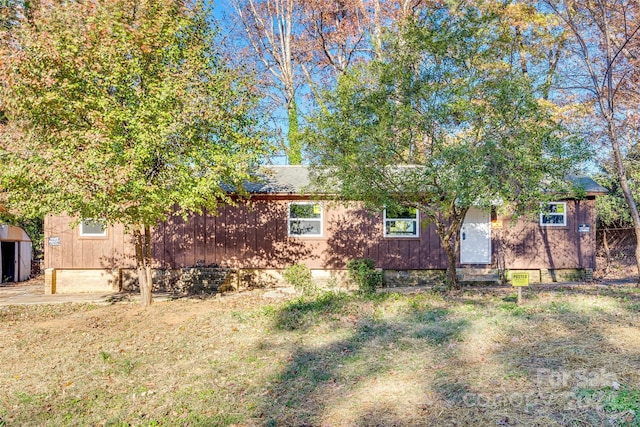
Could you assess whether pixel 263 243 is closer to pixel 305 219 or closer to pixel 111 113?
pixel 305 219

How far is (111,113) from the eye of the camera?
6.59 meters

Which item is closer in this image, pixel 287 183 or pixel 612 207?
pixel 287 183

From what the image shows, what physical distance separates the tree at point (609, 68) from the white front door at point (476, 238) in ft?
11.7

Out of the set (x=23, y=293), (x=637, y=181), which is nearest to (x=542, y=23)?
(x=637, y=181)

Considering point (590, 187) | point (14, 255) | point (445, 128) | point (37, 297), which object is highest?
point (445, 128)

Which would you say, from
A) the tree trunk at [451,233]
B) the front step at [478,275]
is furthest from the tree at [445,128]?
the front step at [478,275]

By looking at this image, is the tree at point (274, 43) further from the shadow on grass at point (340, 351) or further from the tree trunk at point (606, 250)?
the shadow on grass at point (340, 351)

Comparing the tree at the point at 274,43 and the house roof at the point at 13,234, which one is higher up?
the tree at the point at 274,43

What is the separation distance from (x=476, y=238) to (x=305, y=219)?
513cm

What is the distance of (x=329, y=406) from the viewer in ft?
13.7

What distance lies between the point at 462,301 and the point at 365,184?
2.94m

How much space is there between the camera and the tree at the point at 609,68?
971 cm

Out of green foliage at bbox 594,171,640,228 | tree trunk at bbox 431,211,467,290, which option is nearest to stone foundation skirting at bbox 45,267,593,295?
tree trunk at bbox 431,211,467,290

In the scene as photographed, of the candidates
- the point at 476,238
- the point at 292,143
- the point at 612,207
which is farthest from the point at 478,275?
the point at 292,143
